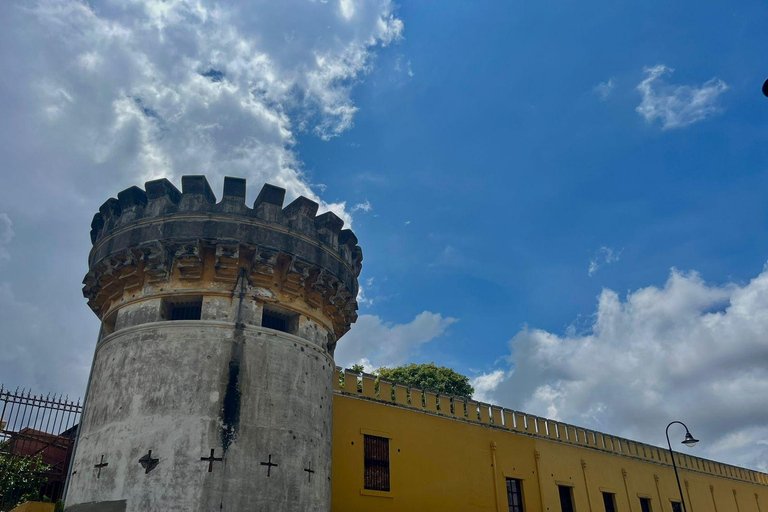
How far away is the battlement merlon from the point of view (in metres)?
11.2

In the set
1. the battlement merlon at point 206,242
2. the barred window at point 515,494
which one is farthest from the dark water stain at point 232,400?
the barred window at point 515,494

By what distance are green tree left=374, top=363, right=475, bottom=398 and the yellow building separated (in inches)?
342

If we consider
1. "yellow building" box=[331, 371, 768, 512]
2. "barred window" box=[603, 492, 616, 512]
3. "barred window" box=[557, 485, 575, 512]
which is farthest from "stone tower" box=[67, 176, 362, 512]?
"barred window" box=[603, 492, 616, 512]

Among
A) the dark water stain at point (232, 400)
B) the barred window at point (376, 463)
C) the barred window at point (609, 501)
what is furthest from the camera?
the barred window at point (609, 501)

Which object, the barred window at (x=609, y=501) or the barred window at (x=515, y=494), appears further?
the barred window at (x=609, y=501)

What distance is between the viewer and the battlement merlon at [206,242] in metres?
11.2

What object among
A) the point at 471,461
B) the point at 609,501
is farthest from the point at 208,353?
the point at 609,501

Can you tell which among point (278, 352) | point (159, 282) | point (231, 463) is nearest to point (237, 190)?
point (159, 282)

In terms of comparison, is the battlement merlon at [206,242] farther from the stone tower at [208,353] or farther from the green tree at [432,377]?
the green tree at [432,377]

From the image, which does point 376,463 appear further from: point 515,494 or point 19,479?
point 19,479

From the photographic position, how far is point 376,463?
1587 cm

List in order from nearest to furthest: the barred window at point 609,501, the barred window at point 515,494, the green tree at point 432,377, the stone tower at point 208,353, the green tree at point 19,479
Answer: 1. the stone tower at point 208,353
2. the green tree at point 19,479
3. the barred window at point 515,494
4. the barred window at point 609,501
5. the green tree at point 432,377

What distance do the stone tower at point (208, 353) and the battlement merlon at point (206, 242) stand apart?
0.09 feet

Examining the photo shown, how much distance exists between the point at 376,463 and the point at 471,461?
4.14 meters
